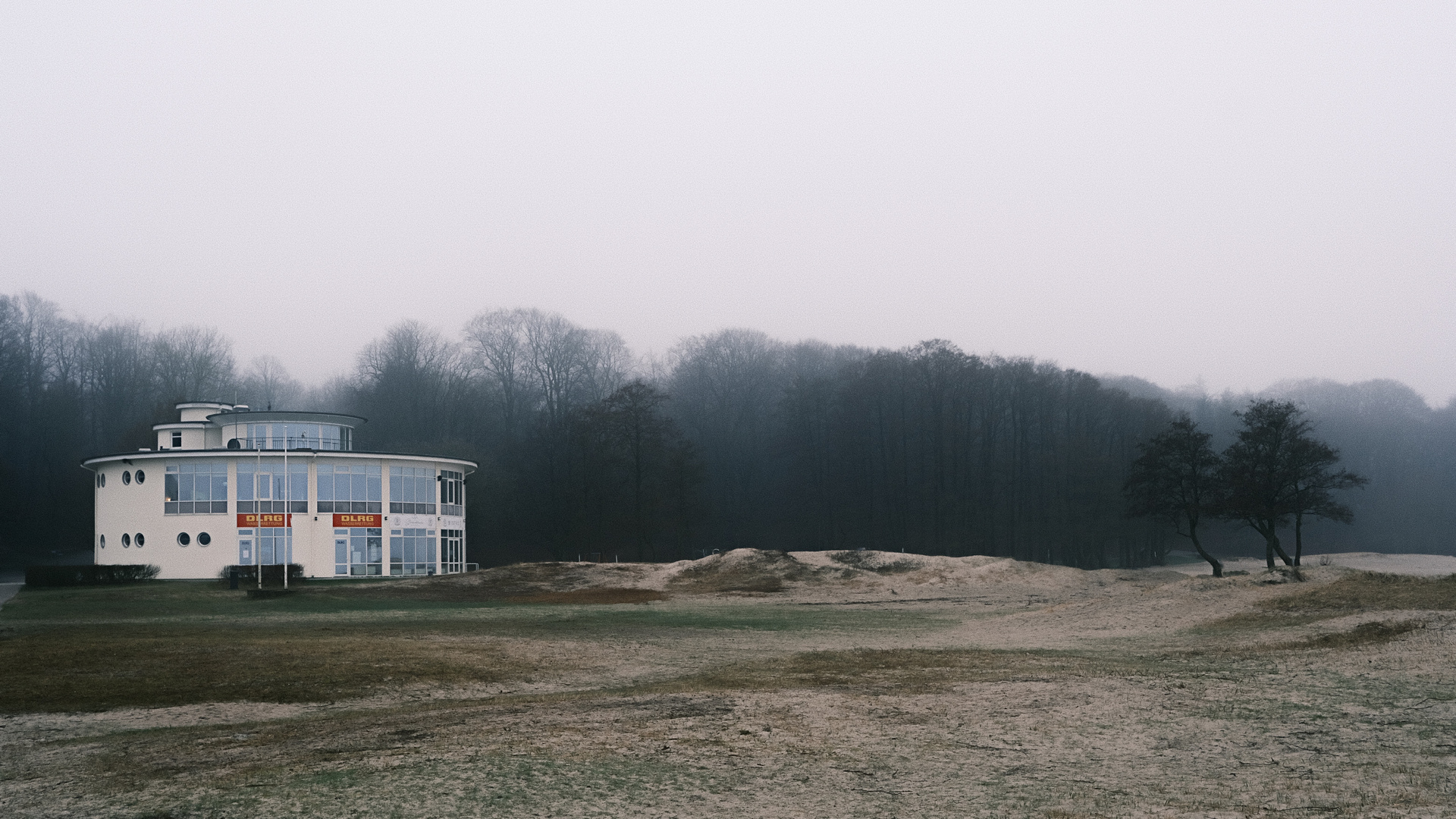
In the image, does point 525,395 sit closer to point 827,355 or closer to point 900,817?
point 827,355

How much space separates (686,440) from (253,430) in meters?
Result: 37.3

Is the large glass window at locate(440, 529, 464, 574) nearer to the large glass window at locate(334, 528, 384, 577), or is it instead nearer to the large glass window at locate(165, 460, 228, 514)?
the large glass window at locate(334, 528, 384, 577)

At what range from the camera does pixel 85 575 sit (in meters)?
50.9

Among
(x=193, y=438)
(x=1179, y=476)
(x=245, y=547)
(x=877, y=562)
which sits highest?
(x=193, y=438)

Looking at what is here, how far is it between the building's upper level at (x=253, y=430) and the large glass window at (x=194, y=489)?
4.05m

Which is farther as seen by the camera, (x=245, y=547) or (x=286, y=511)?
(x=245, y=547)

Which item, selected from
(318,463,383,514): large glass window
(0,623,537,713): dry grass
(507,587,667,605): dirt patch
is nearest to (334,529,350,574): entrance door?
(318,463,383,514): large glass window

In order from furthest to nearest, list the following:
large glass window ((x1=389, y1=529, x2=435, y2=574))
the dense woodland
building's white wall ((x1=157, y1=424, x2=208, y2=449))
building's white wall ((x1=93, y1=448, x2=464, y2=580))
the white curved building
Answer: the dense woodland < building's white wall ((x1=157, y1=424, x2=208, y2=449)) < large glass window ((x1=389, y1=529, x2=435, y2=574)) < the white curved building < building's white wall ((x1=93, y1=448, x2=464, y2=580))

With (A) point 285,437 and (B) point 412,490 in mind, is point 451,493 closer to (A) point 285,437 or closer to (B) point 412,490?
(B) point 412,490

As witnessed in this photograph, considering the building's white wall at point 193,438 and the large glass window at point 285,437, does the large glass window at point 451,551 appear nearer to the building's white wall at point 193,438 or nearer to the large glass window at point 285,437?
the large glass window at point 285,437

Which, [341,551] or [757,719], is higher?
[757,719]

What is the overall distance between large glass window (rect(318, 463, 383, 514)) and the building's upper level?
245cm

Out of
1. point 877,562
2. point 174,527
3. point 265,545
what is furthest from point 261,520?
point 877,562

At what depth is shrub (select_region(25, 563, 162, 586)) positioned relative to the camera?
49812 millimetres
